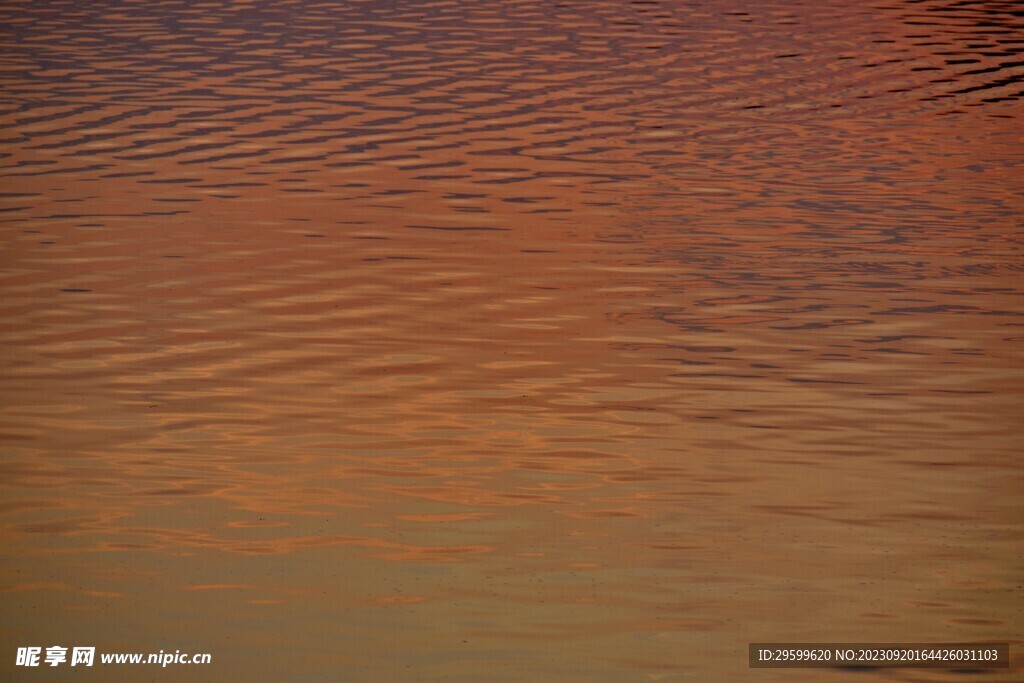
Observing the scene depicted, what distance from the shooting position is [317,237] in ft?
29.2

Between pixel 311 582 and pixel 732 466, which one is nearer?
pixel 311 582

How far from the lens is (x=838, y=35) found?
16.8m

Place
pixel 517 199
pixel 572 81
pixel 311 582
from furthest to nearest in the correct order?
pixel 572 81 < pixel 517 199 < pixel 311 582

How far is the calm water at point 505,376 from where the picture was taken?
463 centimetres

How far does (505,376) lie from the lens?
6652 mm

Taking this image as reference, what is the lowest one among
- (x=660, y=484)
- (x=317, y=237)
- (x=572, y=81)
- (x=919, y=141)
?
(x=660, y=484)

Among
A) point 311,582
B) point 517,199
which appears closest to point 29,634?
point 311,582

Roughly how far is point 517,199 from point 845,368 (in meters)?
3.52

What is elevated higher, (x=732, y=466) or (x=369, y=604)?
(x=732, y=466)

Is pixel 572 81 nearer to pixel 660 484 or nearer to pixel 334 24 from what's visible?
pixel 334 24

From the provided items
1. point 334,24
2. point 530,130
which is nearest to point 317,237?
point 530,130

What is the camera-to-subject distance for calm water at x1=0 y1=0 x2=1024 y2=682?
4.63m

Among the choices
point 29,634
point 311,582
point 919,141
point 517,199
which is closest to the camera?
point 29,634

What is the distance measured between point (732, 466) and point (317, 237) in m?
3.87
